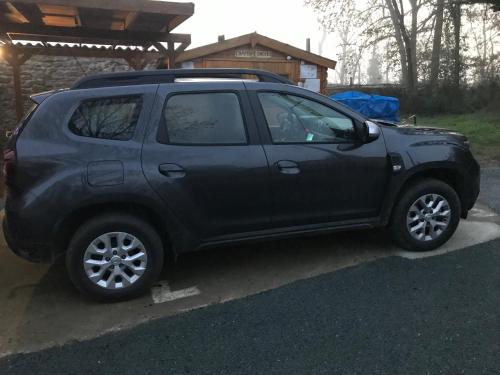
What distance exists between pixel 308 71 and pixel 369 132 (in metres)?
10.0

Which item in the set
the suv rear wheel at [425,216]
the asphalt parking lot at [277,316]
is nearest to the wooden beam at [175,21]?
the asphalt parking lot at [277,316]

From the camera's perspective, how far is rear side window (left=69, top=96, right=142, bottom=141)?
361cm

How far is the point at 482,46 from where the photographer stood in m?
38.8

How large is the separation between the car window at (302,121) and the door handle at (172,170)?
843 millimetres

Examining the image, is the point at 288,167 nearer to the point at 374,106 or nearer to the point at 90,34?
the point at 90,34

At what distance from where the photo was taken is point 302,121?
4121mm

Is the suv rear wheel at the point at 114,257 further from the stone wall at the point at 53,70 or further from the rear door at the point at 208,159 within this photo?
the stone wall at the point at 53,70

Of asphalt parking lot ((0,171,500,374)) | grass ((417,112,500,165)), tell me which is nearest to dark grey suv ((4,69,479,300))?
asphalt parking lot ((0,171,500,374))

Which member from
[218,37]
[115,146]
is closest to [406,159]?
[115,146]

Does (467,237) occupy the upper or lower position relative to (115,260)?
lower

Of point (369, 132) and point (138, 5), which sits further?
point (138, 5)

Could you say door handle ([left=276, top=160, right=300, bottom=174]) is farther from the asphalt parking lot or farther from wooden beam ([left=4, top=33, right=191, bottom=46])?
wooden beam ([left=4, top=33, right=191, bottom=46])

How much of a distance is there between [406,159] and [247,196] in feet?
5.03

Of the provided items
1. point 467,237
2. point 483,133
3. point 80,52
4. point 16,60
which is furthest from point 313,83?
point 467,237
